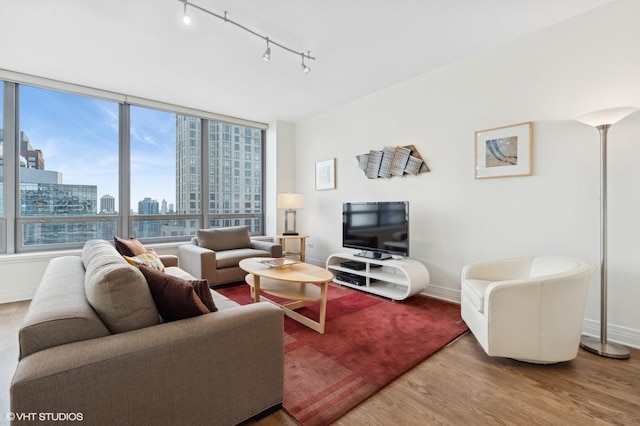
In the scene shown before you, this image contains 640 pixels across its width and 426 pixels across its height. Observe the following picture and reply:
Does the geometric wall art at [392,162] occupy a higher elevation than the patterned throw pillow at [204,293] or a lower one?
higher

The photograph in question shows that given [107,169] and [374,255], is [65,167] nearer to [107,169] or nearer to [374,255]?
[107,169]

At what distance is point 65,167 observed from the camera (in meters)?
3.85

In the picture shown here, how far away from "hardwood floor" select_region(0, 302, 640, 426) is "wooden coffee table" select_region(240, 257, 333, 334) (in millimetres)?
909

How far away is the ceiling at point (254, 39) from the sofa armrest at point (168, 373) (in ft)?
7.71

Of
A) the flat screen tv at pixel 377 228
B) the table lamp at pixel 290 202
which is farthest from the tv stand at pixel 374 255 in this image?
the table lamp at pixel 290 202

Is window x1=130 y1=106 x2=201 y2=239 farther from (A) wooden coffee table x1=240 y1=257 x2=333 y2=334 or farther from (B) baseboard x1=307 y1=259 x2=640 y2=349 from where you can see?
(B) baseboard x1=307 y1=259 x2=640 y2=349

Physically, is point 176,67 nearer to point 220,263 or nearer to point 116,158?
point 116,158

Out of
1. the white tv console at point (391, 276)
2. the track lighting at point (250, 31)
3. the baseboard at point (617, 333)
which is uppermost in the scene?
the track lighting at point (250, 31)

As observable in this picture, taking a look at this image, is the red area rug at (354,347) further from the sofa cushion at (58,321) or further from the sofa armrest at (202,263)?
the sofa cushion at (58,321)

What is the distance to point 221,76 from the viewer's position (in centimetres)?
353

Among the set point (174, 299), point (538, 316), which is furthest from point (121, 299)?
point (538, 316)

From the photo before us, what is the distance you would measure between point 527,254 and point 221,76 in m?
3.77

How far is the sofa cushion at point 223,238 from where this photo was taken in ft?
13.9

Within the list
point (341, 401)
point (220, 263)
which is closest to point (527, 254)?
point (341, 401)
